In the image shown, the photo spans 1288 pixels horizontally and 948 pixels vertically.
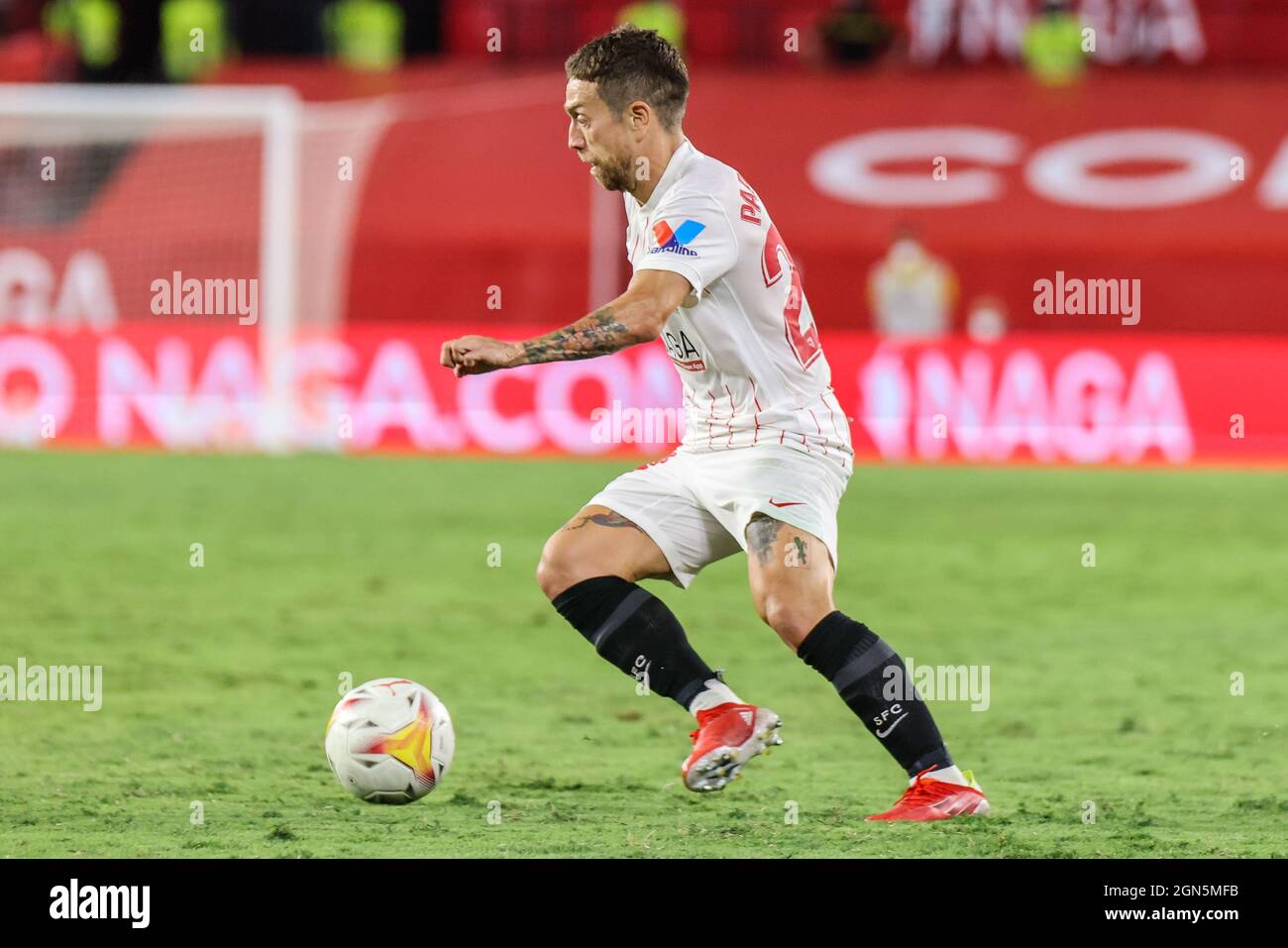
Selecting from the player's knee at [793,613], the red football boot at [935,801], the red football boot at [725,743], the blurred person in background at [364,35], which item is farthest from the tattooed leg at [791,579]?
the blurred person in background at [364,35]

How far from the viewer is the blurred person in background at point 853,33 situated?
22562 mm

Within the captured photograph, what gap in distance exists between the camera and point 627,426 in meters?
17.7

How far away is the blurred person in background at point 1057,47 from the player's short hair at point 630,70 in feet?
58.6

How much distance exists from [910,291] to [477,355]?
1616 centimetres

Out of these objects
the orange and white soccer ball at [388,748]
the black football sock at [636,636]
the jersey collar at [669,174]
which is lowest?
the orange and white soccer ball at [388,748]

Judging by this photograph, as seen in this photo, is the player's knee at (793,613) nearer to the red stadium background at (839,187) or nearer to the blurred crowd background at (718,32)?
the red stadium background at (839,187)

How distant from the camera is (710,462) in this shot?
226 inches

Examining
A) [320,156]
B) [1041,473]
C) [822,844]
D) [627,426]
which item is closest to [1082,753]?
[822,844]

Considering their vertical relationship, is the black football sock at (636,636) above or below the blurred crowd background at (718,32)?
below

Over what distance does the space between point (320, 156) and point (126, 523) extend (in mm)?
8019

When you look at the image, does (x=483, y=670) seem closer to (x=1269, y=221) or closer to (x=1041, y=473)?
(x=1041, y=473)

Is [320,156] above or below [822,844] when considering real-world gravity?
above

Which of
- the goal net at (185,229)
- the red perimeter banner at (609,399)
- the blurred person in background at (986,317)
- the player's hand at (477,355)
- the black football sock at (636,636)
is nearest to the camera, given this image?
the player's hand at (477,355)

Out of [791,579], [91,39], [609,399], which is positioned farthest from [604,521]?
[91,39]
